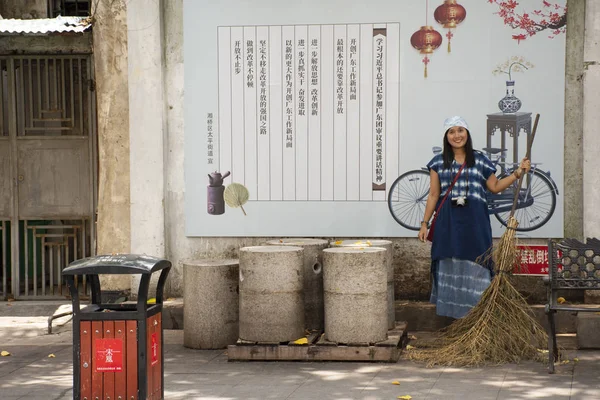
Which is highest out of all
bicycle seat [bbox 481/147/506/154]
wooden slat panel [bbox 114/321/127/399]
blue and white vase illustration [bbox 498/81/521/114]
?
blue and white vase illustration [bbox 498/81/521/114]

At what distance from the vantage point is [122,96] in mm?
9445

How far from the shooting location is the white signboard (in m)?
8.84

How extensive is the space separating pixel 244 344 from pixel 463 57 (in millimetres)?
3721

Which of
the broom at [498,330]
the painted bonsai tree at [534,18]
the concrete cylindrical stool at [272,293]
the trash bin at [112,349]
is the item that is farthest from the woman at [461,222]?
the trash bin at [112,349]

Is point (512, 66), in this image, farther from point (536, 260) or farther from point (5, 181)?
point (5, 181)

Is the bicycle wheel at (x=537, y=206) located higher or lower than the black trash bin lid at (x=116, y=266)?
higher

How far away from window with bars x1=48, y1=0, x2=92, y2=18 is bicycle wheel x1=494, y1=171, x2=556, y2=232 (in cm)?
567

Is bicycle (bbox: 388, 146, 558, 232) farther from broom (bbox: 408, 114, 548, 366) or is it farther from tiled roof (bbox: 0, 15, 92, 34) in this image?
tiled roof (bbox: 0, 15, 92, 34)

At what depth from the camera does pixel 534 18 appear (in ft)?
28.8

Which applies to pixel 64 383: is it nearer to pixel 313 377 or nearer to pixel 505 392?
pixel 313 377

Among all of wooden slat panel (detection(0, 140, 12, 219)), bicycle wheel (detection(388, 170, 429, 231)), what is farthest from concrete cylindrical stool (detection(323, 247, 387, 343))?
wooden slat panel (detection(0, 140, 12, 219))

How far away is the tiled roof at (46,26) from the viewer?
9.25 meters

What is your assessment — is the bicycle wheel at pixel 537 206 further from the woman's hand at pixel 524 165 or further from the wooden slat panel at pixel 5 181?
Result: the wooden slat panel at pixel 5 181

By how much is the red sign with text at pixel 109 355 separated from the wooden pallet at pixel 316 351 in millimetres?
2045
